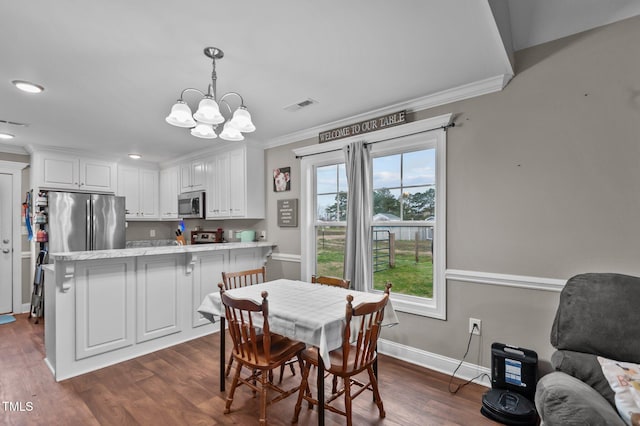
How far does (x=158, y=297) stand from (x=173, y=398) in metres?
1.23

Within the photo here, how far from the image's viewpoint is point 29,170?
4.68 meters

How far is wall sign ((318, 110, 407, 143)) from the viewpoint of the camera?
2977mm

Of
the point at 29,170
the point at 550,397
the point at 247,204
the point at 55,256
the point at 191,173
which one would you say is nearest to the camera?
the point at 550,397

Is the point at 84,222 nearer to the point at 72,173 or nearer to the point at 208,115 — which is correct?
the point at 72,173

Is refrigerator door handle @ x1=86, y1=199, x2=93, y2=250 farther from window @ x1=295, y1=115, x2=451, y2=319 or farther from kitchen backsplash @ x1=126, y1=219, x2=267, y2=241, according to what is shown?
window @ x1=295, y1=115, x2=451, y2=319

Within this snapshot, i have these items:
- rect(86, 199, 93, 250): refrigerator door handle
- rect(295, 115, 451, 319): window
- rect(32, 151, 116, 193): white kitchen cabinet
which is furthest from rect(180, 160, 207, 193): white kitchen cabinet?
rect(295, 115, 451, 319): window

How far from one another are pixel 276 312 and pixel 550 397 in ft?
4.85

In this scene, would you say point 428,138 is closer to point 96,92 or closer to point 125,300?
point 96,92

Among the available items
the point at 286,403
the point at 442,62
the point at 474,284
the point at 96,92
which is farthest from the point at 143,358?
the point at 442,62

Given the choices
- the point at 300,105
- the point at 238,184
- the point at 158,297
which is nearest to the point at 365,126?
the point at 300,105

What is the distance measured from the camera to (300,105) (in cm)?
303

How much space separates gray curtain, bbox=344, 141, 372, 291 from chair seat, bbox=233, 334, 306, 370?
1.17 metres

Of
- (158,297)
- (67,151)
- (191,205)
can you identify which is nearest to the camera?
(158,297)

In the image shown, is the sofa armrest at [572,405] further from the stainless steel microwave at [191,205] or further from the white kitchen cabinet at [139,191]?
the white kitchen cabinet at [139,191]
